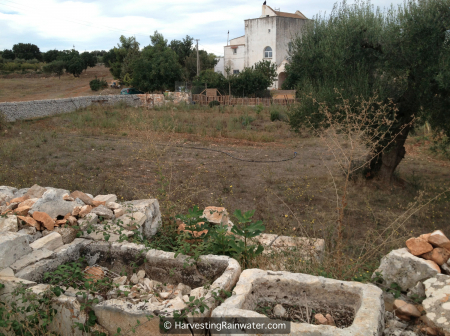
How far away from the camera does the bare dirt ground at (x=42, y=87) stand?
31203mm

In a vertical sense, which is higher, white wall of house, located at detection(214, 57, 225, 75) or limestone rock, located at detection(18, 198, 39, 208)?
white wall of house, located at detection(214, 57, 225, 75)

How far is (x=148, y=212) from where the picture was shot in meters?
4.85

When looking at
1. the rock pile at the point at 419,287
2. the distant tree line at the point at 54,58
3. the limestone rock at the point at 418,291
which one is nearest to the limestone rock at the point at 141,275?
the rock pile at the point at 419,287

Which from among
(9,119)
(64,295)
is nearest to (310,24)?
(64,295)

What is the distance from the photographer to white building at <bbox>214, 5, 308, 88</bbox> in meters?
40.1

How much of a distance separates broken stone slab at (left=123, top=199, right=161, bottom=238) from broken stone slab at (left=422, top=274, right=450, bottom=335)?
3189 mm

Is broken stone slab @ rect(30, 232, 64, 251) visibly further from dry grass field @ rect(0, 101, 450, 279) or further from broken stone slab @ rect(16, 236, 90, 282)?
dry grass field @ rect(0, 101, 450, 279)

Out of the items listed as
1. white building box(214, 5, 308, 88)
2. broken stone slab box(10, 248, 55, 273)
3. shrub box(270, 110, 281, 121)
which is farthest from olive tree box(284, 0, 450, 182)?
white building box(214, 5, 308, 88)

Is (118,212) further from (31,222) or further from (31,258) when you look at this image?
(31,258)

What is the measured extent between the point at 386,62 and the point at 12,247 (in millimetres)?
8026

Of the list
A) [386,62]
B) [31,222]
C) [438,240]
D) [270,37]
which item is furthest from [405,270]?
[270,37]

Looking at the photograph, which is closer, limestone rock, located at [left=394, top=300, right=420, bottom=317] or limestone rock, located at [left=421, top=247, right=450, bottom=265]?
limestone rock, located at [left=394, top=300, right=420, bottom=317]

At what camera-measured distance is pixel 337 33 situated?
862cm

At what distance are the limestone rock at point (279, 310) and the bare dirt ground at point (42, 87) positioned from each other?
3062 cm
